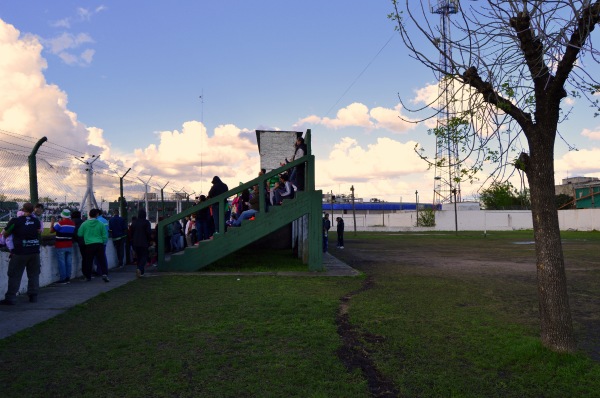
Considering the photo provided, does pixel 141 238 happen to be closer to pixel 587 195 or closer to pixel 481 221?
pixel 481 221

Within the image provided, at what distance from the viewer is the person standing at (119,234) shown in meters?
13.9

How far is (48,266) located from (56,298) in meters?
2.19

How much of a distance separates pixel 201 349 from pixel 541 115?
448 centimetres

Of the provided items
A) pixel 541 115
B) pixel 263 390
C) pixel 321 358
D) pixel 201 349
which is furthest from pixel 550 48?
pixel 201 349

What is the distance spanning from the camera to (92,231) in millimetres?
10859

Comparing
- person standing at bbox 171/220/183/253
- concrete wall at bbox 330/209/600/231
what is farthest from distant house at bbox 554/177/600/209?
person standing at bbox 171/220/183/253

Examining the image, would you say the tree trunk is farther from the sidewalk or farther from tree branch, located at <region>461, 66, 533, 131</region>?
the sidewalk

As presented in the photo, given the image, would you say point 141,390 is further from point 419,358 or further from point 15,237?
point 15,237

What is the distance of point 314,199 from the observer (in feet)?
40.9

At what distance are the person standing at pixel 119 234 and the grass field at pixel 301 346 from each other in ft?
15.4

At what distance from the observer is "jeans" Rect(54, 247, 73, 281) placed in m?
10.6

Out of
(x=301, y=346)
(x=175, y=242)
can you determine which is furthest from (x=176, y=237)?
(x=301, y=346)

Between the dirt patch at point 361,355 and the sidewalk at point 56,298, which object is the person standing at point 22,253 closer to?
the sidewalk at point 56,298

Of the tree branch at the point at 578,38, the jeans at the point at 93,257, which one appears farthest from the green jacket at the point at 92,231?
the tree branch at the point at 578,38
